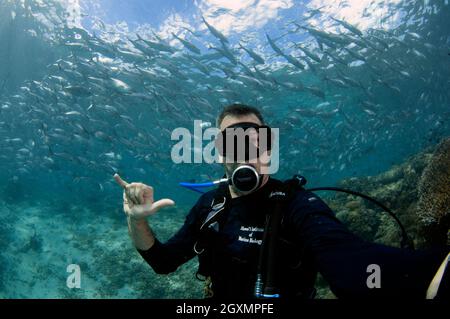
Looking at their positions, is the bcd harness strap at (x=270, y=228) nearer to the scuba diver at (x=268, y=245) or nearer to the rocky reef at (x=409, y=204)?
the scuba diver at (x=268, y=245)

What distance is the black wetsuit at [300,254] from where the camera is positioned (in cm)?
132

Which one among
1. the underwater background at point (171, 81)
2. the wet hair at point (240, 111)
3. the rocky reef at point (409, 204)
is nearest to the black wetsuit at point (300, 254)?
the wet hair at point (240, 111)

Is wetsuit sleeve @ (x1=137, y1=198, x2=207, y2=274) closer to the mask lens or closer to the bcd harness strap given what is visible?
the bcd harness strap

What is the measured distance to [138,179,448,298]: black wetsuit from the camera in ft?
4.33

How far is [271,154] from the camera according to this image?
8.71 feet

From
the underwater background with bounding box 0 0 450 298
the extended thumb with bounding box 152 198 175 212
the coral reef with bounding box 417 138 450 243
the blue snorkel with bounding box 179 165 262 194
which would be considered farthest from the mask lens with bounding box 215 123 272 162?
the underwater background with bounding box 0 0 450 298

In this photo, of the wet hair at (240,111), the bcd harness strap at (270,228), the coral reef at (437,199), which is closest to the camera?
the bcd harness strap at (270,228)

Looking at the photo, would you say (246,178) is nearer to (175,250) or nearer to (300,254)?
(300,254)

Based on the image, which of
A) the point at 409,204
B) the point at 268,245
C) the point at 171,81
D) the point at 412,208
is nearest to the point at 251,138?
the point at 268,245

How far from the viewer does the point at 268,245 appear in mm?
2078

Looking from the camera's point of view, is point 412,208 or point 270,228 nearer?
point 270,228

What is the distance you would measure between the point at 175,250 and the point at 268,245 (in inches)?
43.0

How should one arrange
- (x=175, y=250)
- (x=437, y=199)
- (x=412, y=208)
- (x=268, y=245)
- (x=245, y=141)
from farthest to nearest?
1. (x=412, y=208)
2. (x=437, y=199)
3. (x=175, y=250)
4. (x=245, y=141)
5. (x=268, y=245)
